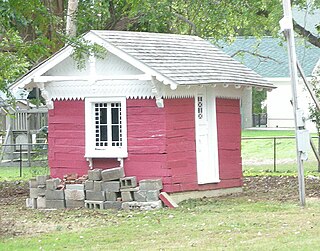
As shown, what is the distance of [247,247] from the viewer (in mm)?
12523

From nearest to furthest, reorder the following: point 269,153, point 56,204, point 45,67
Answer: point 56,204
point 45,67
point 269,153

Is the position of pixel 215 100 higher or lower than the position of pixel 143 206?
higher

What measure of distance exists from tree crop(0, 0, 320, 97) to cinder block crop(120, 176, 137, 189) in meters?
2.76

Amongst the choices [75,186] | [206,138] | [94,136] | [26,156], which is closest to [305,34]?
[206,138]

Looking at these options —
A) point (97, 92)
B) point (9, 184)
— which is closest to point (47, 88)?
point (97, 92)

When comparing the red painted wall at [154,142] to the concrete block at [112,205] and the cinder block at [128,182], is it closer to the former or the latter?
the cinder block at [128,182]

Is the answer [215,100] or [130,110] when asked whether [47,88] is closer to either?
[130,110]

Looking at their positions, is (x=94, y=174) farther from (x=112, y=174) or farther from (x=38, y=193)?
(x=38, y=193)

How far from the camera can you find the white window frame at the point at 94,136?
19.2 m

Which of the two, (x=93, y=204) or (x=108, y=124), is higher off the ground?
(x=108, y=124)

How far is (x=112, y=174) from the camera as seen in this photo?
18.8 m

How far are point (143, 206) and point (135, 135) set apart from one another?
1.61 meters

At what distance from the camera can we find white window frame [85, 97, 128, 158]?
19203 mm

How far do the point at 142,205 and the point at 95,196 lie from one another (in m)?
1.09
